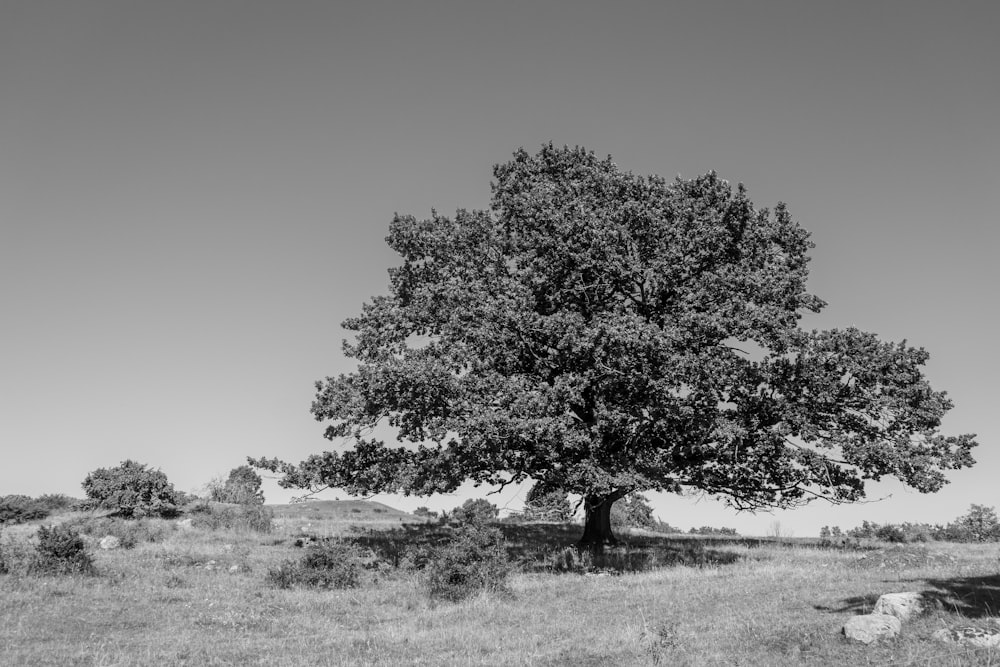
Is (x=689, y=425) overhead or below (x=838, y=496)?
overhead

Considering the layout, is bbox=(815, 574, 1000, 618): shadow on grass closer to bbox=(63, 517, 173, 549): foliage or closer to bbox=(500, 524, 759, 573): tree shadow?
bbox=(500, 524, 759, 573): tree shadow

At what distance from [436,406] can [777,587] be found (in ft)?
35.7

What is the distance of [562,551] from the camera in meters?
23.8

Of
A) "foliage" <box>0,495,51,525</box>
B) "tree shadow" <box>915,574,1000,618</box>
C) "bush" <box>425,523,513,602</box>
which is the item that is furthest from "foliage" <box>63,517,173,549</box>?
"tree shadow" <box>915,574,1000,618</box>

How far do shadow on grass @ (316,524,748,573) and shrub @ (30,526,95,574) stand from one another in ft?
28.2

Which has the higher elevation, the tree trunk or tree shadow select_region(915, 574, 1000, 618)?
the tree trunk

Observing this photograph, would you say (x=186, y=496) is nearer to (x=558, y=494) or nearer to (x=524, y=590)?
(x=558, y=494)

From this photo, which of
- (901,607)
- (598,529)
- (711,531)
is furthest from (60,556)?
(711,531)

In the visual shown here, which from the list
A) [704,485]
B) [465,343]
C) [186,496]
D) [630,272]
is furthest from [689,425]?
[186,496]

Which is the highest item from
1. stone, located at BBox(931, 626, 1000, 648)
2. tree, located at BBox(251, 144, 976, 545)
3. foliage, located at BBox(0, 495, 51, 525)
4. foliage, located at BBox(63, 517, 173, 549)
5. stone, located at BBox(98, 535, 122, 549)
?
tree, located at BBox(251, 144, 976, 545)

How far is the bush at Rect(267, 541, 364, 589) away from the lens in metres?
19.7

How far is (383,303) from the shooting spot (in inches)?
1039

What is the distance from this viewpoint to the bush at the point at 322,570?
1969cm

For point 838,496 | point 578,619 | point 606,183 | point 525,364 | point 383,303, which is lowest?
point 578,619
